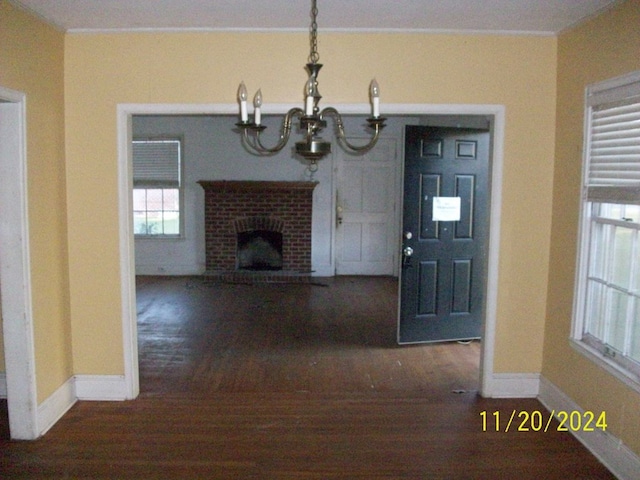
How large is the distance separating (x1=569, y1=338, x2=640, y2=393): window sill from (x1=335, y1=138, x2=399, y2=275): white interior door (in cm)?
499

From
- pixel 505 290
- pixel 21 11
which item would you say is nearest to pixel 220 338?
pixel 505 290

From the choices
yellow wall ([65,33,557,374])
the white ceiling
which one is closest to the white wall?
yellow wall ([65,33,557,374])

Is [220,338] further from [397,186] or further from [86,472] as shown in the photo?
[397,186]

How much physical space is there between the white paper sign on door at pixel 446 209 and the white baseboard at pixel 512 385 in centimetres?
157

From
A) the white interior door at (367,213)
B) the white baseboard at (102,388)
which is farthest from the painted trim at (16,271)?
the white interior door at (367,213)

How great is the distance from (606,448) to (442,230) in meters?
2.33

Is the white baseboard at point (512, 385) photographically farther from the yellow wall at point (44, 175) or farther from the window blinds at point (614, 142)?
the yellow wall at point (44, 175)

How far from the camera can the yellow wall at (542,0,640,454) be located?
2.68m

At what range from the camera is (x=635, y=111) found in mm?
2660

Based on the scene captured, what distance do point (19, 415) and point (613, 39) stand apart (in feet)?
12.6

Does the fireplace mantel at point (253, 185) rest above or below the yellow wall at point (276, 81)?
below

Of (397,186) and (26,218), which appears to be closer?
(26,218)

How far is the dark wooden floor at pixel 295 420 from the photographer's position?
9.32ft
